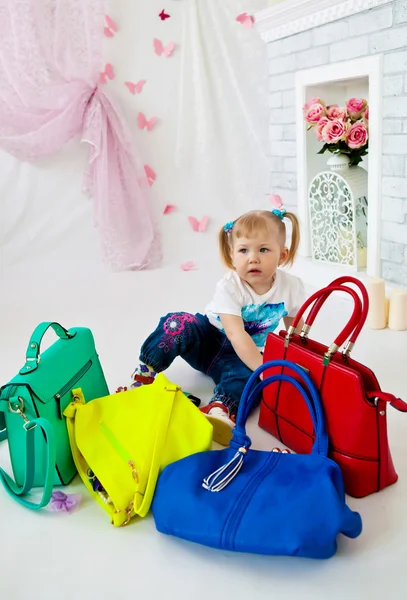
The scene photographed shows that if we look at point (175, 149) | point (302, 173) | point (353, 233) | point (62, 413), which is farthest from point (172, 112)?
point (62, 413)

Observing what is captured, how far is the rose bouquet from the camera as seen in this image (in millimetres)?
2156

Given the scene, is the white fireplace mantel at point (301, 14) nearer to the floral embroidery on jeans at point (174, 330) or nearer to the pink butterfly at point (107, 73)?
the pink butterfly at point (107, 73)

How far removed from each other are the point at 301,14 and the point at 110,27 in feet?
2.84

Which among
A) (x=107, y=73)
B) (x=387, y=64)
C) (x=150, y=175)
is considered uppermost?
(x=107, y=73)

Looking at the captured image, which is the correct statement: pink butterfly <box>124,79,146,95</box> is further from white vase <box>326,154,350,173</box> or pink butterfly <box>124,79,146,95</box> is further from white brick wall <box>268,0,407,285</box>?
white vase <box>326,154,350,173</box>

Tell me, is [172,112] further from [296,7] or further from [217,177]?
[296,7]

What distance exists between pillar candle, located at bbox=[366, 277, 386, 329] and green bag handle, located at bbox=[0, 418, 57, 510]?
3.88ft

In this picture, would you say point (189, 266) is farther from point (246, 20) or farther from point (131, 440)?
point (131, 440)

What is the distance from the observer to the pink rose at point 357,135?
215 centimetres

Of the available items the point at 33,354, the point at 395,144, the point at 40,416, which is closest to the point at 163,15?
the point at 395,144

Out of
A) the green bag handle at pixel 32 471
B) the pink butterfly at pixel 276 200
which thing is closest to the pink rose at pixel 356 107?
the pink butterfly at pixel 276 200

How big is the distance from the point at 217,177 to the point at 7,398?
6.50 feet

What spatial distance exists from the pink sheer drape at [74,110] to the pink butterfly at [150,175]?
63mm

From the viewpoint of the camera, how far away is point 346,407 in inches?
43.2
